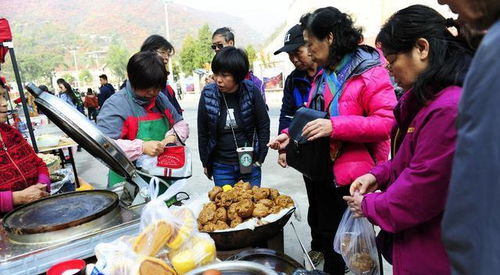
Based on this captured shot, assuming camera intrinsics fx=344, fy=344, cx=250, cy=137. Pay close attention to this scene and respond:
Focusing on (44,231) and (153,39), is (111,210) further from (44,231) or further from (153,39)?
(153,39)

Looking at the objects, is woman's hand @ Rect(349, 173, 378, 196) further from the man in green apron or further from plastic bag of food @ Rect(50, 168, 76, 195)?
plastic bag of food @ Rect(50, 168, 76, 195)

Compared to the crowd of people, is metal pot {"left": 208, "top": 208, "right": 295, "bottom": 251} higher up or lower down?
lower down

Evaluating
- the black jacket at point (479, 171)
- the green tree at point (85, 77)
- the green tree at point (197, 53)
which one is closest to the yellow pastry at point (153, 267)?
the black jacket at point (479, 171)

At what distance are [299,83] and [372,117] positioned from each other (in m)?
1.23

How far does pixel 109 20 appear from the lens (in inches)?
5556

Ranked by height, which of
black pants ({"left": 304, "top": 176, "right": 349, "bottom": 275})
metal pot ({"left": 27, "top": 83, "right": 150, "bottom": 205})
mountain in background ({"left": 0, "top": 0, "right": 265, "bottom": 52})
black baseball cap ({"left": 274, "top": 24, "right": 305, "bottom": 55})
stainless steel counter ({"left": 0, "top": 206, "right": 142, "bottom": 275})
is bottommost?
black pants ({"left": 304, "top": 176, "right": 349, "bottom": 275})

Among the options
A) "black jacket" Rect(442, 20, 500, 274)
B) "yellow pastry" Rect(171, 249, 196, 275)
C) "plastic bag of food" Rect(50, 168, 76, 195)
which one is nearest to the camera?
"black jacket" Rect(442, 20, 500, 274)

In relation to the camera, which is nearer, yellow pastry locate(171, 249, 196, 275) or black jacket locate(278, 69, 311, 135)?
yellow pastry locate(171, 249, 196, 275)

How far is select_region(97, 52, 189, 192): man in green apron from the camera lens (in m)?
2.12

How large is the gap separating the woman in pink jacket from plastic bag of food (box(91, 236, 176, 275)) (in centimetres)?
109

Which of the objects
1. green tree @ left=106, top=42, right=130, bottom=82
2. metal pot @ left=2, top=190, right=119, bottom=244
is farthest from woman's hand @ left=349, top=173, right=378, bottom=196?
Result: green tree @ left=106, top=42, right=130, bottom=82

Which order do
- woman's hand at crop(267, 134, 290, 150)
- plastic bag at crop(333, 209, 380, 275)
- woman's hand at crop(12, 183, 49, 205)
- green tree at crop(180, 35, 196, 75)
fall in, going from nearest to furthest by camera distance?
plastic bag at crop(333, 209, 380, 275) < woman's hand at crop(12, 183, 49, 205) < woman's hand at crop(267, 134, 290, 150) < green tree at crop(180, 35, 196, 75)

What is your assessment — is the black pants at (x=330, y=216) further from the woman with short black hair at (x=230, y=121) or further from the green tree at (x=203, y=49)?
the green tree at (x=203, y=49)

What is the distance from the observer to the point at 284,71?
78.9 feet
